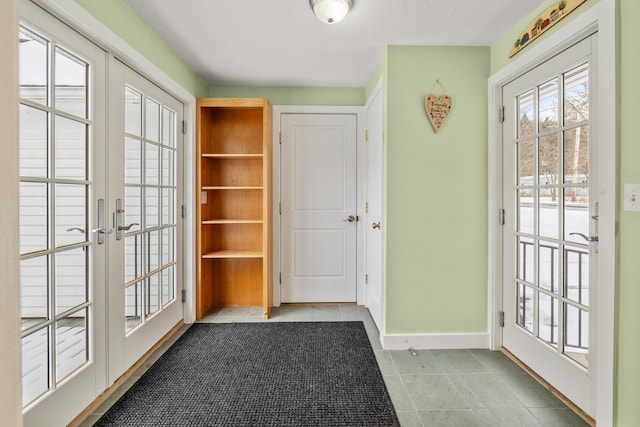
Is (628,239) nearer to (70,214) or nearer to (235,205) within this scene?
(70,214)

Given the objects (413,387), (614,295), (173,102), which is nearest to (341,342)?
(413,387)

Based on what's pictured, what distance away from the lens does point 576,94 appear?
171 cm

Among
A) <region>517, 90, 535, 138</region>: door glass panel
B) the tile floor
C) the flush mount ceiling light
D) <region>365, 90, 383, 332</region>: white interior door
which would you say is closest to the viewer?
the tile floor

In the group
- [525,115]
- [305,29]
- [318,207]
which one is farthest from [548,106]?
[318,207]

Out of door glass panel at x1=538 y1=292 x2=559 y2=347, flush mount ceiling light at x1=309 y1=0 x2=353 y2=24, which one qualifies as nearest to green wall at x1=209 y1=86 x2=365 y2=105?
flush mount ceiling light at x1=309 y1=0 x2=353 y2=24

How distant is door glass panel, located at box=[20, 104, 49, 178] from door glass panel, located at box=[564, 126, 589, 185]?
2.70m

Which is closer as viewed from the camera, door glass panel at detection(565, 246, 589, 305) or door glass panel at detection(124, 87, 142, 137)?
door glass panel at detection(565, 246, 589, 305)

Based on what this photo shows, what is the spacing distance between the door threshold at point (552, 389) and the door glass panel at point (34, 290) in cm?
274

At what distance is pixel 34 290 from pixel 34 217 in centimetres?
34

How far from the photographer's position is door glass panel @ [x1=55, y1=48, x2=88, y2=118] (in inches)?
60.9

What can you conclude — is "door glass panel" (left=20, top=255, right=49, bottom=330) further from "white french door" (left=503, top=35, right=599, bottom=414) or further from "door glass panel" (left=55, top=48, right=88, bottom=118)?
"white french door" (left=503, top=35, right=599, bottom=414)

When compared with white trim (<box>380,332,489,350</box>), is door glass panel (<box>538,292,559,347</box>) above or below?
above

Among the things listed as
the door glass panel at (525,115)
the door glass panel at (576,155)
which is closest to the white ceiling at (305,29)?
the door glass panel at (525,115)

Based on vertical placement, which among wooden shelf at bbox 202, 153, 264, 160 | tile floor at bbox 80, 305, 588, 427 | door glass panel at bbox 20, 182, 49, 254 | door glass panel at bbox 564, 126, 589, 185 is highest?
wooden shelf at bbox 202, 153, 264, 160
